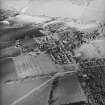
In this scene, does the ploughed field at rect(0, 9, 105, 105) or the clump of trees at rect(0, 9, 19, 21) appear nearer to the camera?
the ploughed field at rect(0, 9, 105, 105)

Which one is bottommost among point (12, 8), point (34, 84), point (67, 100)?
point (67, 100)

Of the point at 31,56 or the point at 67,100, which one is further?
the point at 31,56

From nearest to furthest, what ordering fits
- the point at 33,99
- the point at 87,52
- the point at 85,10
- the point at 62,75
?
the point at 33,99
the point at 62,75
the point at 87,52
the point at 85,10

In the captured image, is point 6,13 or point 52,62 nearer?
point 52,62

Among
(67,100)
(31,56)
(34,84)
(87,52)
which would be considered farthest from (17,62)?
(87,52)

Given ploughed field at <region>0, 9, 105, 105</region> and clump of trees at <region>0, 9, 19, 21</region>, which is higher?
clump of trees at <region>0, 9, 19, 21</region>

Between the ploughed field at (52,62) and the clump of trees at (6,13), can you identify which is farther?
the clump of trees at (6,13)

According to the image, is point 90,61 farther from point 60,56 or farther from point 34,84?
point 34,84

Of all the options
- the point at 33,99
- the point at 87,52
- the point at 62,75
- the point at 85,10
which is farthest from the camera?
the point at 85,10

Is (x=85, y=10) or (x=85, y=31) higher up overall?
(x=85, y=10)

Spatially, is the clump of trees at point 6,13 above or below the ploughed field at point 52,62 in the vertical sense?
above

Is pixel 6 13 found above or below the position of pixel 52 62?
above
